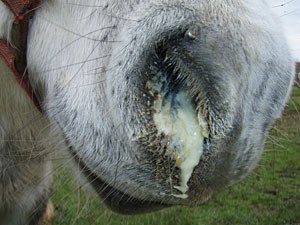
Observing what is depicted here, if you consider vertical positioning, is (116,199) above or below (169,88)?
below

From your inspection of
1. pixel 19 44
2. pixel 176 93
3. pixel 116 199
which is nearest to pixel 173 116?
pixel 176 93

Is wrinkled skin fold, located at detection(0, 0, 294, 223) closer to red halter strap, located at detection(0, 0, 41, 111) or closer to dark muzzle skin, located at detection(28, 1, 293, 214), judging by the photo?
dark muzzle skin, located at detection(28, 1, 293, 214)

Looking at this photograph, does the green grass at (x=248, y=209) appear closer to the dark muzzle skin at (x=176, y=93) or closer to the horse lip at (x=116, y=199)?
the horse lip at (x=116, y=199)

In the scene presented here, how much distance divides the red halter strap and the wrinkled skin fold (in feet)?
0.53

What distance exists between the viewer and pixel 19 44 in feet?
6.70

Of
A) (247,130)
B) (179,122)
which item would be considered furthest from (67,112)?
(247,130)

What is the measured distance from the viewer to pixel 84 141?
5.86ft

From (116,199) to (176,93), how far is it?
569 mm

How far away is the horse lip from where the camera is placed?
187cm

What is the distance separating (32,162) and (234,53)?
6.32 feet

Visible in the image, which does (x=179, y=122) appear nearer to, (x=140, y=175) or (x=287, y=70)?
(x=140, y=175)

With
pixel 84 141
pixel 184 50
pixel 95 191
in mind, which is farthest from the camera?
pixel 95 191

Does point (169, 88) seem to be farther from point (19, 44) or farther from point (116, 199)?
point (19, 44)

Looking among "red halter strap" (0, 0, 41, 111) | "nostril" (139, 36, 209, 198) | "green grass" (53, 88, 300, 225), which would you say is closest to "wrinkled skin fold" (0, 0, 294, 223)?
"nostril" (139, 36, 209, 198)
